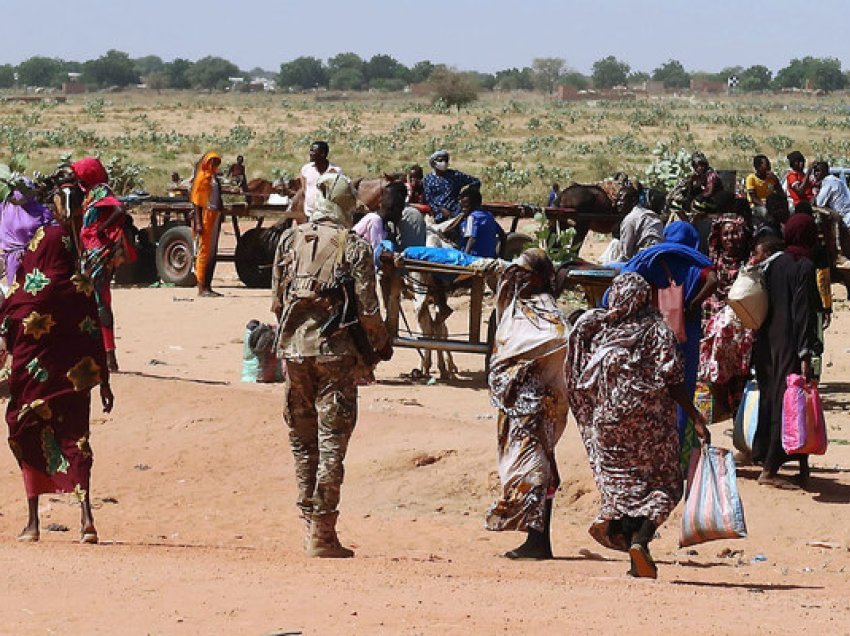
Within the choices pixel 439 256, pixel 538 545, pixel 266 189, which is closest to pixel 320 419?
pixel 538 545

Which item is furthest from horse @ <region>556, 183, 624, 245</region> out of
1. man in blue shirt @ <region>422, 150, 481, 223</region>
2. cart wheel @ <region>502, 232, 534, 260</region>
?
man in blue shirt @ <region>422, 150, 481, 223</region>

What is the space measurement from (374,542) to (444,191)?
7089mm

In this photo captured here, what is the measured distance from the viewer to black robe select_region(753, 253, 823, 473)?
10844mm

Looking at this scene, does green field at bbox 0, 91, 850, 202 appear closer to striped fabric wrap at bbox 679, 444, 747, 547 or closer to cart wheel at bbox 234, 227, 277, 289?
cart wheel at bbox 234, 227, 277, 289

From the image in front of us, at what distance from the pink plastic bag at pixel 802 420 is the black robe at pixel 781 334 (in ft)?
0.53

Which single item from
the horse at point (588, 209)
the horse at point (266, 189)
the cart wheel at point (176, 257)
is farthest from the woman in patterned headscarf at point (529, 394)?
the horse at point (266, 189)

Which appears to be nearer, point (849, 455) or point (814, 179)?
point (849, 455)

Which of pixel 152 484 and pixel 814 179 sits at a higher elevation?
pixel 814 179

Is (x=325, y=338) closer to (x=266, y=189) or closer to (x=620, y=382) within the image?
(x=620, y=382)

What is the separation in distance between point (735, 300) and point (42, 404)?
442 centimetres

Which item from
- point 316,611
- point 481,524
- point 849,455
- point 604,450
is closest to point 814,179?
point 849,455

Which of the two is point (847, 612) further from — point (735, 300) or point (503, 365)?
point (735, 300)

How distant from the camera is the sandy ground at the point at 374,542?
273 inches

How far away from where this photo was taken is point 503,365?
9102mm
